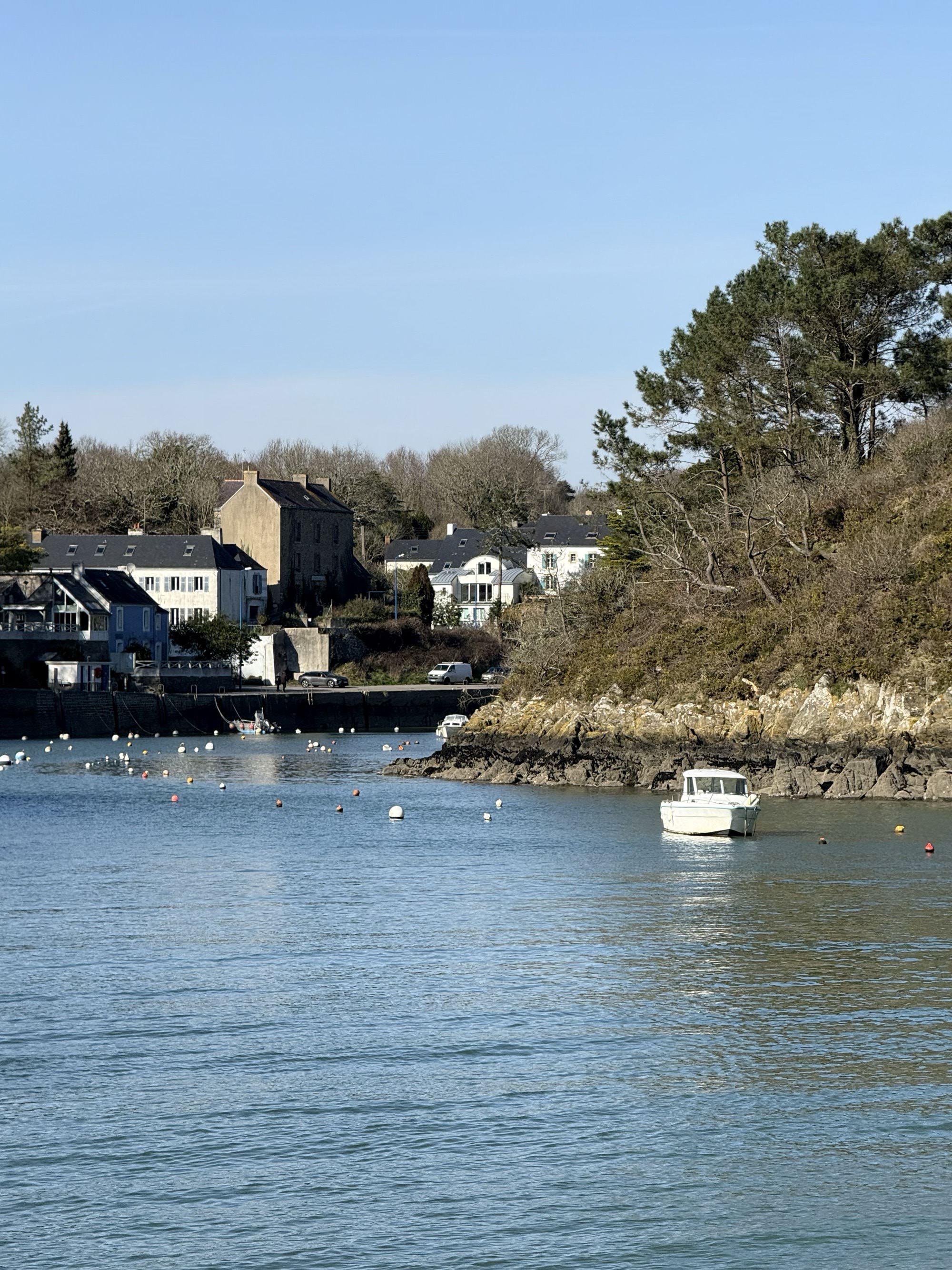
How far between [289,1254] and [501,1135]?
380cm

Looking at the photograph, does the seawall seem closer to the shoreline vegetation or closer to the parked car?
the parked car

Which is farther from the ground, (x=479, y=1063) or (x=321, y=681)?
(x=321, y=681)

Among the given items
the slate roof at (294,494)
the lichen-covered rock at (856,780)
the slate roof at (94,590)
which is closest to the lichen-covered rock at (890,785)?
the lichen-covered rock at (856,780)

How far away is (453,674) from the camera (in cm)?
11425

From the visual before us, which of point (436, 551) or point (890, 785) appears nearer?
point (890, 785)

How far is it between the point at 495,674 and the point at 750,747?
53586 mm

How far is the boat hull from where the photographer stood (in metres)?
46.2

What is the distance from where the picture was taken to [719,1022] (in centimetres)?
2366

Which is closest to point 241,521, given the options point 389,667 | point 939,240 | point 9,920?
point 389,667

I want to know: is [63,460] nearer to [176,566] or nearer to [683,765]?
[176,566]

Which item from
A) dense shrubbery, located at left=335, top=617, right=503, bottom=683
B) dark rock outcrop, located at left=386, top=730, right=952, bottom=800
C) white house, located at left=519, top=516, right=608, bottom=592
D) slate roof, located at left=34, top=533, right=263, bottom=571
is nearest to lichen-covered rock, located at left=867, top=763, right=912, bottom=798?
dark rock outcrop, located at left=386, top=730, right=952, bottom=800

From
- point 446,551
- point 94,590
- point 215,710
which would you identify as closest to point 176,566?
point 94,590

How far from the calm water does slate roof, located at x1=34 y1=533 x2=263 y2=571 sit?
7447 centimetres

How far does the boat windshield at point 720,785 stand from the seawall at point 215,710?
52104mm
